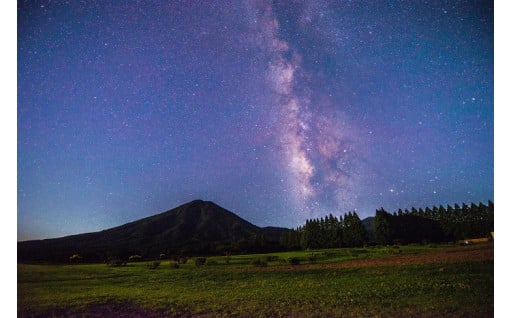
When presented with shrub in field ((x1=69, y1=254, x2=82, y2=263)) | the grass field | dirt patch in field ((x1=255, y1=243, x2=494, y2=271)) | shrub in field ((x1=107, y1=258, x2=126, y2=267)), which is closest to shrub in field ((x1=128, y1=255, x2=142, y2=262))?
shrub in field ((x1=107, y1=258, x2=126, y2=267))

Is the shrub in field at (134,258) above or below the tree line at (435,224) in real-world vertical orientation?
below

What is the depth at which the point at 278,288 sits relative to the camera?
A: 48.0ft

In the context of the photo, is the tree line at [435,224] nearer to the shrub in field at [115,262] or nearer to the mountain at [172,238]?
the mountain at [172,238]

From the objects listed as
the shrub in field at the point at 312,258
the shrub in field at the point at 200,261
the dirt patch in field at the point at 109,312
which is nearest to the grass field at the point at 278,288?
the dirt patch in field at the point at 109,312

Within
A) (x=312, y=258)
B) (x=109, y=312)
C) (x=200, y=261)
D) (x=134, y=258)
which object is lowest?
(x=109, y=312)

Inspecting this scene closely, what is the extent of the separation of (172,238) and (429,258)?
13567mm

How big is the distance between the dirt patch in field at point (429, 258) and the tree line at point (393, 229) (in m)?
0.95

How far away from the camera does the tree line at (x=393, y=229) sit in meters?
18.0

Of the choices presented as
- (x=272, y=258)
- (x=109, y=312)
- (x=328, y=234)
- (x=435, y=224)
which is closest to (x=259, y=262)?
(x=272, y=258)

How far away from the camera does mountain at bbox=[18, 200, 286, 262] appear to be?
18.7 metres

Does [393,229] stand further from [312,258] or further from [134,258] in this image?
[134,258]

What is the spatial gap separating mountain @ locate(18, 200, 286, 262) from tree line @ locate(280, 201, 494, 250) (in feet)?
6.08
